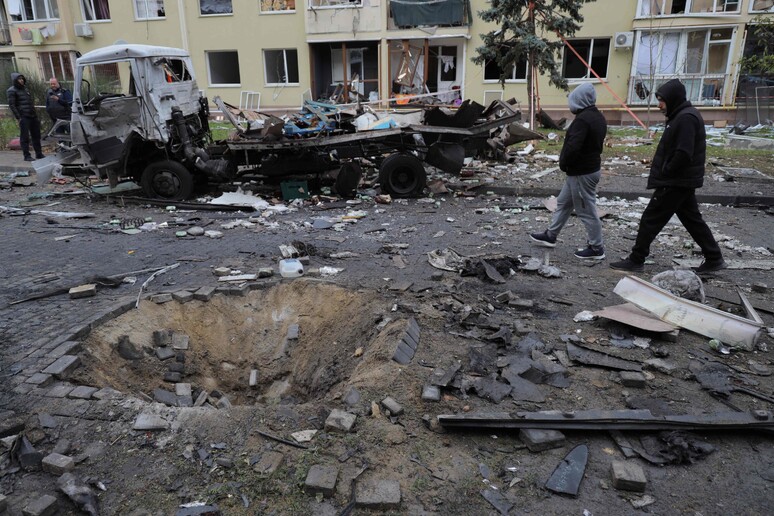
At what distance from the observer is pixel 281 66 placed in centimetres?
2181

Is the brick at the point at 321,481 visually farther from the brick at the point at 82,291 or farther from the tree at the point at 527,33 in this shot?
the tree at the point at 527,33

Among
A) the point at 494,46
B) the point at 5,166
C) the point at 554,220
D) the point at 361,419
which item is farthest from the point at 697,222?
the point at 5,166

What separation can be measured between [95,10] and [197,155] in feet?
62.5

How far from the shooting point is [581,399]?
3.22 metres

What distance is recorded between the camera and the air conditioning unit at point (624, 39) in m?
18.9

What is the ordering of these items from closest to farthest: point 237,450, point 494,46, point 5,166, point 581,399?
point 237,450, point 581,399, point 5,166, point 494,46

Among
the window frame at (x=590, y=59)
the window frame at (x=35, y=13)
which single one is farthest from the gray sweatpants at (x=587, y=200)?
the window frame at (x=35, y=13)

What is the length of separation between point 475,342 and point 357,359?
0.91 metres

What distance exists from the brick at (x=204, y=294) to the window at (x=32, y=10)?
2469 centimetres

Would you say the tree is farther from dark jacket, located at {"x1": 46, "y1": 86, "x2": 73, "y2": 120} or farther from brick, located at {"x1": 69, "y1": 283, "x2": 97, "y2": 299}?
brick, located at {"x1": 69, "y1": 283, "x2": 97, "y2": 299}

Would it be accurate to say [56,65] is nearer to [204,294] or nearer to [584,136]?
[204,294]

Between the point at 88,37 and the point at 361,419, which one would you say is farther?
the point at 88,37

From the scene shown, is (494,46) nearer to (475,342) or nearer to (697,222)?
(697,222)

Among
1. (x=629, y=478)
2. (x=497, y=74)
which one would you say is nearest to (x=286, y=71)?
(x=497, y=74)
